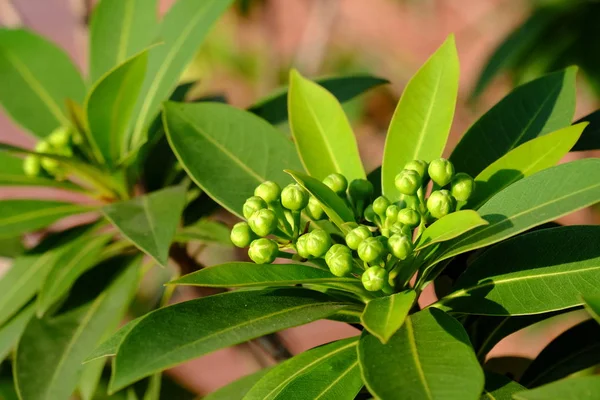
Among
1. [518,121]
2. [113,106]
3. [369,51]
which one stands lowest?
[369,51]

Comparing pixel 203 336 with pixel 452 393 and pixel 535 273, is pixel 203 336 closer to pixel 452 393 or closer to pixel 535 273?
pixel 452 393

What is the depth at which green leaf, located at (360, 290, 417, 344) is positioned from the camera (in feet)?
2.16

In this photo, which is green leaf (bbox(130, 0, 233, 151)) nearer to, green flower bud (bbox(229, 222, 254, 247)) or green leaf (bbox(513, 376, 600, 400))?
green flower bud (bbox(229, 222, 254, 247))

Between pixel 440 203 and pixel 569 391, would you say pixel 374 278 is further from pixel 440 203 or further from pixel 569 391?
pixel 569 391

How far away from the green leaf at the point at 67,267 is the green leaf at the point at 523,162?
1.88 feet

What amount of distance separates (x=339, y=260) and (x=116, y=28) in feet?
2.41

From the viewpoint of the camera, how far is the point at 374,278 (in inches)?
29.4

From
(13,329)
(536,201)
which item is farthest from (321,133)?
(13,329)

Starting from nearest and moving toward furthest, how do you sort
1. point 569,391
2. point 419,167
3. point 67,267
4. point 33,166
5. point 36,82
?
point 569,391, point 419,167, point 67,267, point 33,166, point 36,82

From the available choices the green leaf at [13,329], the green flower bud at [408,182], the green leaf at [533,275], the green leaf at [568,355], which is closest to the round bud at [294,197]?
the green flower bud at [408,182]

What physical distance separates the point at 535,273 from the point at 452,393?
244 millimetres

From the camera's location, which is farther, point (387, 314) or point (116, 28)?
point (116, 28)

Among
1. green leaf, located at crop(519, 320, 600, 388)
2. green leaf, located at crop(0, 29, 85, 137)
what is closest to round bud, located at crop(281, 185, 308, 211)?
green leaf, located at crop(519, 320, 600, 388)

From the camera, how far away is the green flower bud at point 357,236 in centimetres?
76
